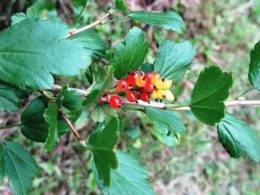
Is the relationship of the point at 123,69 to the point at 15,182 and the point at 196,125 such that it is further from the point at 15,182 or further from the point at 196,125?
the point at 196,125

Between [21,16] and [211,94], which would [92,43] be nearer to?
[21,16]

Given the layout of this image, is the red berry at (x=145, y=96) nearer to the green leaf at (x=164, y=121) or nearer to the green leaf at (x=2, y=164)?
the green leaf at (x=164, y=121)

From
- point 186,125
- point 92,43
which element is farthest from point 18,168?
point 186,125

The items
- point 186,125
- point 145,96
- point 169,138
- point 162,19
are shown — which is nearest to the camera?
point 145,96

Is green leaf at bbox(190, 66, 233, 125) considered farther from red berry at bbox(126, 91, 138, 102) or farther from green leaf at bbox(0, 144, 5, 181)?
green leaf at bbox(0, 144, 5, 181)

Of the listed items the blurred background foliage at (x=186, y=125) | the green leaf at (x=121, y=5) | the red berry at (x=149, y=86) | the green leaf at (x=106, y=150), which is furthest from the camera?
the blurred background foliage at (x=186, y=125)

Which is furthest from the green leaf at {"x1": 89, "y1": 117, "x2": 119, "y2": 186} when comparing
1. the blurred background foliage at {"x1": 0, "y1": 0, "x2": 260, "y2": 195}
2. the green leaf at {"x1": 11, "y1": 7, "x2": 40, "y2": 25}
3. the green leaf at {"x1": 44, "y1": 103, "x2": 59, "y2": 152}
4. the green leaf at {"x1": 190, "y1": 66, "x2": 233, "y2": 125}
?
the blurred background foliage at {"x1": 0, "y1": 0, "x2": 260, "y2": 195}

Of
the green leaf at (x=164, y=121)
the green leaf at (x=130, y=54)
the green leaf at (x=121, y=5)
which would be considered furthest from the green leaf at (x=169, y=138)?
the green leaf at (x=121, y=5)
